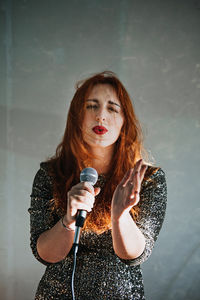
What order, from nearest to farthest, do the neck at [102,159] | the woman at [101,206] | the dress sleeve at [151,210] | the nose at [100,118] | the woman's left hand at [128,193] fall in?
the woman's left hand at [128,193] < the woman at [101,206] < the dress sleeve at [151,210] < the nose at [100,118] < the neck at [102,159]

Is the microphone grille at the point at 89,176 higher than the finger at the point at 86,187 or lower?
higher

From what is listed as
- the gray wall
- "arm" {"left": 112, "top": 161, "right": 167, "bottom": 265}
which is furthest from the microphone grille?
the gray wall

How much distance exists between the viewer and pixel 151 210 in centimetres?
124

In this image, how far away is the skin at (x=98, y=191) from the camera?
92cm

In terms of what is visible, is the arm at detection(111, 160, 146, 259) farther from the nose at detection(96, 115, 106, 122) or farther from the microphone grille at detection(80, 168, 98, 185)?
the nose at detection(96, 115, 106, 122)

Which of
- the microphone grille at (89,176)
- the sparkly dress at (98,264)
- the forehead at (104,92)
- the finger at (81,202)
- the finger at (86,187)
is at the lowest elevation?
the sparkly dress at (98,264)

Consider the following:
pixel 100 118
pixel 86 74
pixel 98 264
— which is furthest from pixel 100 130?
pixel 86 74

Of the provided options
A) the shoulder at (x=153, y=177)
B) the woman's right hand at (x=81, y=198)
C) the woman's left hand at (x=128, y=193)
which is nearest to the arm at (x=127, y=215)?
the woman's left hand at (x=128, y=193)

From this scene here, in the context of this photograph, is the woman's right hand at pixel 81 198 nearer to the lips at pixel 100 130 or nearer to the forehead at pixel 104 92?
the lips at pixel 100 130

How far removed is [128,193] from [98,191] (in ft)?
0.35

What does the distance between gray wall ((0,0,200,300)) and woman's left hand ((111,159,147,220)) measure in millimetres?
926

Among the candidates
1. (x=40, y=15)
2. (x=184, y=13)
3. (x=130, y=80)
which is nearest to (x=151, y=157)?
(x=130, y=80)

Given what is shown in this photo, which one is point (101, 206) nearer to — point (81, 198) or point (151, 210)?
point (151, 210)

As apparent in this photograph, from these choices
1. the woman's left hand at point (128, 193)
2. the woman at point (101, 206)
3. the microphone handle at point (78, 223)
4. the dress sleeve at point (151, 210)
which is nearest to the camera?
the microphone handle at point (78, 223)
